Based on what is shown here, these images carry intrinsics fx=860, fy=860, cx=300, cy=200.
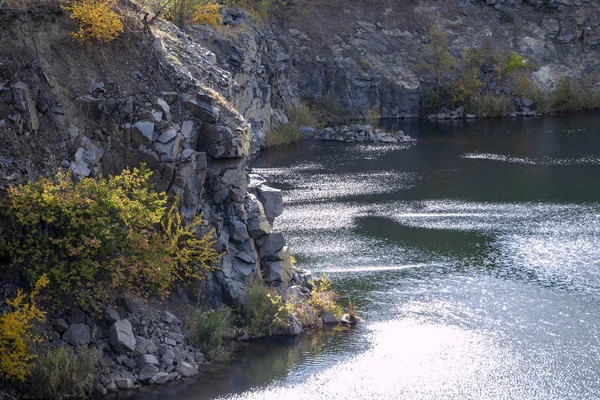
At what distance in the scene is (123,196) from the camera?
20.3 m

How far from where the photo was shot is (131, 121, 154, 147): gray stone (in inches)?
885

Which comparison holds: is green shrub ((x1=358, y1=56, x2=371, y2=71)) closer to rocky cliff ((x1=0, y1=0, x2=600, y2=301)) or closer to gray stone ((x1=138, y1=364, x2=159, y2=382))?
rocky cliff ((x1=0, y1=0, x2=600, y2=301))

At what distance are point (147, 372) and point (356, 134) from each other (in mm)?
40028

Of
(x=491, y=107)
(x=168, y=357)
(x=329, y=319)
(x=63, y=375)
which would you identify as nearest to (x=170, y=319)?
(x=168, y=357)

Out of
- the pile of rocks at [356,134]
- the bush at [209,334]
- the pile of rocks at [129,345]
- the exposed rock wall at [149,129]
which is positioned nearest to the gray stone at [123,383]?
the pile of rocks at [129,345]

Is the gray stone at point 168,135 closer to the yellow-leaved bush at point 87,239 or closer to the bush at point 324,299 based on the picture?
the yellow-leaved bush at point 87,239

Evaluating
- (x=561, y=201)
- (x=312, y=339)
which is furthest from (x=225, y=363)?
(x=561, y=201)

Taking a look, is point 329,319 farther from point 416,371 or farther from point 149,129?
point 149,129

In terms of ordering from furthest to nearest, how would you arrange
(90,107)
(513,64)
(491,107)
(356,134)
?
(513,64) → (491,107) → (356,134) → (90,107)

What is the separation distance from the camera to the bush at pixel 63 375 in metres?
17.6

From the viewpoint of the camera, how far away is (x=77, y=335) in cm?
1877

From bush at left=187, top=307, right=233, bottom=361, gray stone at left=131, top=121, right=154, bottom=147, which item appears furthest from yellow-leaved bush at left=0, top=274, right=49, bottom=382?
gray stone at left=131, top=121, right=154, bottom=147

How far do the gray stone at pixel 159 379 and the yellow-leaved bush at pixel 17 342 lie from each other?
2.64 m

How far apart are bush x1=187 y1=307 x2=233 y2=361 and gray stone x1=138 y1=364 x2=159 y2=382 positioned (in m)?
1.69
